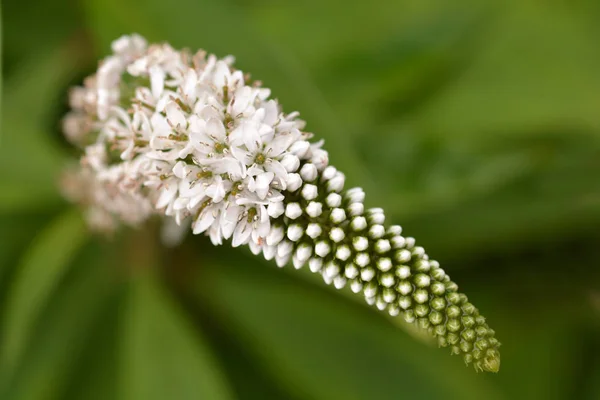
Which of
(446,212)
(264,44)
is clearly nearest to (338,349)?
(446,212)

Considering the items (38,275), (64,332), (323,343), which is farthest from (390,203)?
(64,332)

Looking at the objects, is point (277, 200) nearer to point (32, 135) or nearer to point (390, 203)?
point (390, 203)

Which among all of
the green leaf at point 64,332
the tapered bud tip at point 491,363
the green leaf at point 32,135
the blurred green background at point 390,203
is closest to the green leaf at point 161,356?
the blurred green background at point 390,203

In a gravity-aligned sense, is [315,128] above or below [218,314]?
above

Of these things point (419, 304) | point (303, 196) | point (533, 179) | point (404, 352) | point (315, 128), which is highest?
point (533, 179)

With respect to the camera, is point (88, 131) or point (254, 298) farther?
point (254, 298)

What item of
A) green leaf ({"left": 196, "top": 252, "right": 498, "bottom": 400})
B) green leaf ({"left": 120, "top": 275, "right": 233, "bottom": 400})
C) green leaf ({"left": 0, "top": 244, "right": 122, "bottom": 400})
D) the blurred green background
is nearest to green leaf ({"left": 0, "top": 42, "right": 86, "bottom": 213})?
the blurred green background

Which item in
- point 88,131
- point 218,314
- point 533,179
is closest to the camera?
point 88,131

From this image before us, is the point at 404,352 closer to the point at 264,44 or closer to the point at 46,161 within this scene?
the point at 264,44
